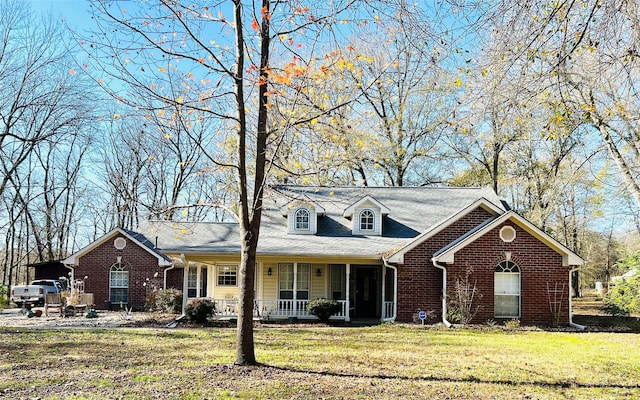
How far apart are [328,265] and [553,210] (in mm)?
16312

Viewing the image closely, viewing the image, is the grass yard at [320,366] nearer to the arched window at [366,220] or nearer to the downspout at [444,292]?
the downspout at [444,292]

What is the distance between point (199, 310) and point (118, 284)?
759 centimetres

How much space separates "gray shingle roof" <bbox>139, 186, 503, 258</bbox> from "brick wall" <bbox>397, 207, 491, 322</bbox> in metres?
1.20

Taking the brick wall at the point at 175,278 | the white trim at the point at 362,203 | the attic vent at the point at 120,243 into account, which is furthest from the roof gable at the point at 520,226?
the attic vent at the point at 120,243

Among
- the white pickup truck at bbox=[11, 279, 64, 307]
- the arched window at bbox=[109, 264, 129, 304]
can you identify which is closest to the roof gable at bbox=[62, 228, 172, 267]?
the arched window at bbox=[109, 264, 129, 304]

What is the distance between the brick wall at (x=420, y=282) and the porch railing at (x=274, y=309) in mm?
2161

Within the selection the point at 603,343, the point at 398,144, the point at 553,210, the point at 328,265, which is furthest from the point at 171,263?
the point at 553,210

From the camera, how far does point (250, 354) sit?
9.30 m

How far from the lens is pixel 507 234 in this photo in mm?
17484

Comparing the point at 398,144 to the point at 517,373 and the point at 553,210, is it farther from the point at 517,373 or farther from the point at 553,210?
the point at 517,373

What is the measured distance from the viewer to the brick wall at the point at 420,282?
18016 mm

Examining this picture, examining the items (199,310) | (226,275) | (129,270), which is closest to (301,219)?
(226,275)

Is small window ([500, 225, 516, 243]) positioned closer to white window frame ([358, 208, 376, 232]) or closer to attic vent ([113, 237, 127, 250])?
white window frame ([358, 208, 376, 232])

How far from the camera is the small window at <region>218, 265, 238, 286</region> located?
2219 centimetres
